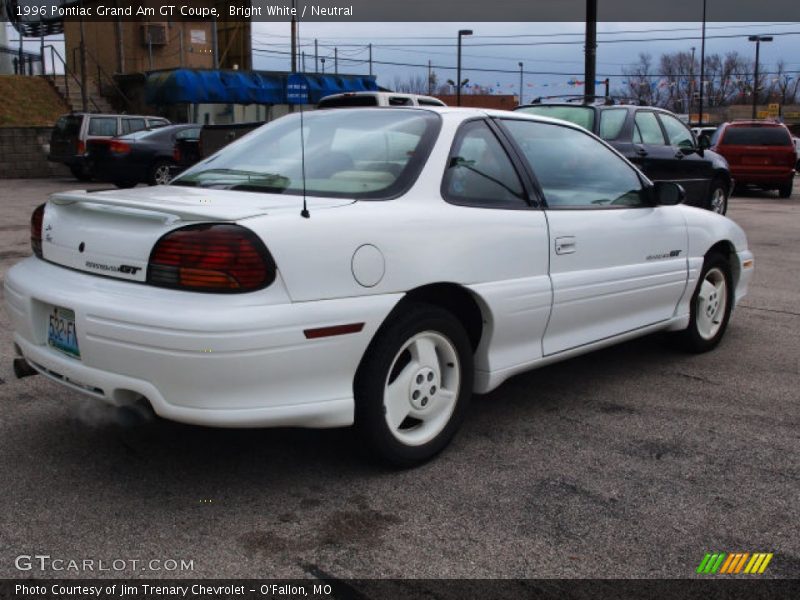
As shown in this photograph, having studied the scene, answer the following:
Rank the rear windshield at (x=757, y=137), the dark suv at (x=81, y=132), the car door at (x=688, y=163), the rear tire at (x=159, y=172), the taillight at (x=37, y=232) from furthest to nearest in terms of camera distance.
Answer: the dark suv at (x=81, y=132)
the rear windshield at (x=757, y=137)
the rear tire at (x=159, y=172)
the car door at (x=688, y=163)
the taillight at (x=37, y=232)

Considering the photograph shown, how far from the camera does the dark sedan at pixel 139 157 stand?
17.2 m

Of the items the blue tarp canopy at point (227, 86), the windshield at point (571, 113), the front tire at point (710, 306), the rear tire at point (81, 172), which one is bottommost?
the front tire at point (710, 306)

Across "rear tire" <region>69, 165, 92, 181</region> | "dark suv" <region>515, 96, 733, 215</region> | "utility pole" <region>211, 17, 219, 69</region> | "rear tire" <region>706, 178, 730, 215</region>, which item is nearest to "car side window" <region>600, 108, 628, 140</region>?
"dark suv" <region>515, 96, 733, 215</region>

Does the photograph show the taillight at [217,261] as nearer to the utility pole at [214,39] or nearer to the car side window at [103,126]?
the car side window at [103,126]

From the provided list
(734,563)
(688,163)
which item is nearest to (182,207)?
(734,563)

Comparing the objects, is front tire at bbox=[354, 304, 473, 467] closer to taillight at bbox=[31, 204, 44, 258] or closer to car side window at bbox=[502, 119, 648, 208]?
car side window at bbox=[502, 119, 648, 208]

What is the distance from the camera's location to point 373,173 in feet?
11.8

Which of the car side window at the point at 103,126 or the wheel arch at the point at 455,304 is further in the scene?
the car side window at the point at 103,126

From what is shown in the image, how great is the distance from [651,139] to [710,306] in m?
6.05

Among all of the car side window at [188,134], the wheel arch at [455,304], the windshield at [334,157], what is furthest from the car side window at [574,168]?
the car side window at [188,134]

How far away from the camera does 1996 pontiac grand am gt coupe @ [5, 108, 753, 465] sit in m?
2.92

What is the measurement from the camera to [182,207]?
10.3 ft

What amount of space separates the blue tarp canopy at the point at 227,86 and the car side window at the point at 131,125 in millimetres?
4157

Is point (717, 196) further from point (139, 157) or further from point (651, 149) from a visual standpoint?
point (139, 157)
